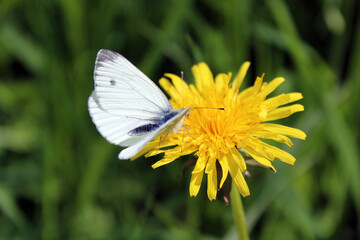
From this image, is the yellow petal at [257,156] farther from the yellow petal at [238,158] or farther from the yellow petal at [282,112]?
the yellow petal at [282,112]

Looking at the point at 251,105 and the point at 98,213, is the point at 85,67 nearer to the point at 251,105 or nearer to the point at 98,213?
the point at 98,213

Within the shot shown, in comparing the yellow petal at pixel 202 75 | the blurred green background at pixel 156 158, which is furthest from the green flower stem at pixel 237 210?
the blurred green background at pixel 156 158

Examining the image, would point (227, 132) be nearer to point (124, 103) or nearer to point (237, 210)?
point (237, 210)

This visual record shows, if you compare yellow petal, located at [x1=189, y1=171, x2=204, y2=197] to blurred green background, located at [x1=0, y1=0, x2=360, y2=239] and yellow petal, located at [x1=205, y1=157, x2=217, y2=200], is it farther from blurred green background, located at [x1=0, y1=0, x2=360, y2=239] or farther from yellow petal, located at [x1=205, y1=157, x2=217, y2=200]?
blurred green background, located at [x1=0, y1=0, x2=360, y2=239]

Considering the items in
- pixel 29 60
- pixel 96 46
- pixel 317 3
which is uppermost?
pixel 317 3

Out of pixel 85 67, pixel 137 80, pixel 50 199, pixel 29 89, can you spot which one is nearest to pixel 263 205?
pixel 137 80

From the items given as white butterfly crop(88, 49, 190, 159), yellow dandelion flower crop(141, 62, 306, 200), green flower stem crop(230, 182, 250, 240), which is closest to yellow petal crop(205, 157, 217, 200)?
yellow dandelion flower crop(141, 62, 306, 200)

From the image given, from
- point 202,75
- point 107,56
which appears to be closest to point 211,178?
point 202,75
